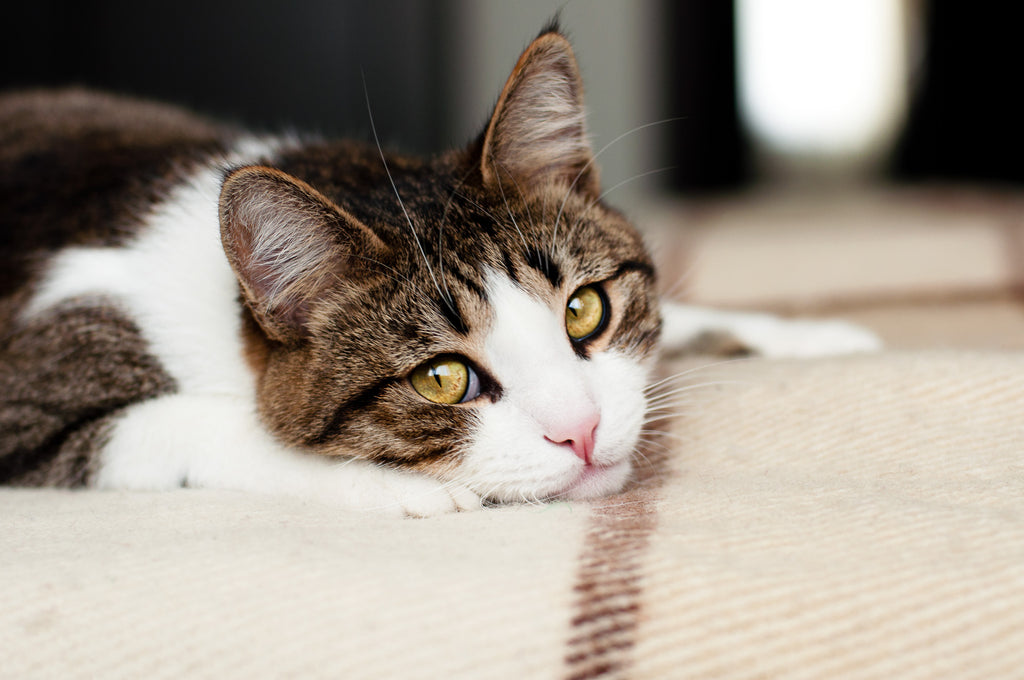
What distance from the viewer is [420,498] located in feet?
2.99

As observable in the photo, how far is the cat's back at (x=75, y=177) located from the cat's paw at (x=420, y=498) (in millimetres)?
673

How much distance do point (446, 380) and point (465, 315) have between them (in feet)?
0.27

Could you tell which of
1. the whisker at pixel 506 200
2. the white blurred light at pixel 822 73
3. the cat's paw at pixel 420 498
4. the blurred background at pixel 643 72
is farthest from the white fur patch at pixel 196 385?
the white blurred light at pixel 822 73

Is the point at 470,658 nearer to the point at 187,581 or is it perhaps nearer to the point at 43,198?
the point at 187,581

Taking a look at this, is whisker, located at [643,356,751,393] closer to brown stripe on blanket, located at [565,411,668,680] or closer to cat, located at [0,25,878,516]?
cat, located at [0,25,878,516]

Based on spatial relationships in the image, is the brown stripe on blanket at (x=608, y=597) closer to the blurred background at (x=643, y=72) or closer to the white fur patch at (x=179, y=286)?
the white fur patch at (x=179, y=286)

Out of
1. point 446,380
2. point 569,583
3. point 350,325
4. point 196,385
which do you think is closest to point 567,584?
point 569,583

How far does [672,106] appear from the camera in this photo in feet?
16.5

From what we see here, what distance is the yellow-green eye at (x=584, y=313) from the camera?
3.42 feet

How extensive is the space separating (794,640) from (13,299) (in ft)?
4.02

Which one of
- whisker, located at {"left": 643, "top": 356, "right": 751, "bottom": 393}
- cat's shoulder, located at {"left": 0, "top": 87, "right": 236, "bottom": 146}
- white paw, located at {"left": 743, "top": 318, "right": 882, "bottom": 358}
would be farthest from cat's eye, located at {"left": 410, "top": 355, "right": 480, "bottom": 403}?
cat's shoulder, located at {"left": 0, "top": 87, "right": 236, "bottom": 146}

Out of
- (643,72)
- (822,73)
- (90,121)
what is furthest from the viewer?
(822,73)

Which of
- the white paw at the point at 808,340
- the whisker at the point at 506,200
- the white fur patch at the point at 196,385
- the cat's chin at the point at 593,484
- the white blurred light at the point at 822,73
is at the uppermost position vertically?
the whisker at the point at 506,200

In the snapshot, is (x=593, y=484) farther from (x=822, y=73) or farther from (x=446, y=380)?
(x=822, y=73)
